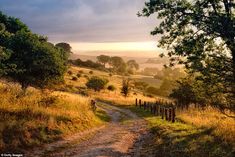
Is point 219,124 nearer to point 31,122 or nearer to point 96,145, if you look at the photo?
point 96,145

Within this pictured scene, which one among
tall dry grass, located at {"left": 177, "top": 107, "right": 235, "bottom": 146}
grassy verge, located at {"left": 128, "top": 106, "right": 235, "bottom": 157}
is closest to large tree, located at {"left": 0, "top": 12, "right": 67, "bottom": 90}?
tall dry grass, located at {"left": 177, "top": 107, "right": 235, "bottom": 146}

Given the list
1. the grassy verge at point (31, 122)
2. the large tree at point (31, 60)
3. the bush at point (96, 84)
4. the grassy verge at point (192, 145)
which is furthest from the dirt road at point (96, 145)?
the bush at point (96, 84)

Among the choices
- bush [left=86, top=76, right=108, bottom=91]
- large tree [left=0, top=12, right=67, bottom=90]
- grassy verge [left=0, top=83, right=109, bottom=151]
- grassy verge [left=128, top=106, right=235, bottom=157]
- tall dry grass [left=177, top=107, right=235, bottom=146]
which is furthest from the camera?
bush [left=86, top=76, right=108, bottom=91]

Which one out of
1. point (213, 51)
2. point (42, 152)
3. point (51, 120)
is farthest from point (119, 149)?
point (213, 51)

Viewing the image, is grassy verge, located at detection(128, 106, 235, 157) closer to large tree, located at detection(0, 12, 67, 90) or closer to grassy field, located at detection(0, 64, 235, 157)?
grassy field, located at detection(0, 64, 235, 157)

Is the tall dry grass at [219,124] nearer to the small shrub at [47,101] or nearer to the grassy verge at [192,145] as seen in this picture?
the grassy verge at [192,145]

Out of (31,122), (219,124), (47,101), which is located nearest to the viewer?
(31,122)

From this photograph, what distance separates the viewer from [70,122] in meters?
24.6

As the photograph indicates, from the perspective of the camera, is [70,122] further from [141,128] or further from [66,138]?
[141,128]

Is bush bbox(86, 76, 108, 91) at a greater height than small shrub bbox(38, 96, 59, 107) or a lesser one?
lesser

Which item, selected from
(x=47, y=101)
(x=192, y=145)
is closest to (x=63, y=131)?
(x=47, y=101)

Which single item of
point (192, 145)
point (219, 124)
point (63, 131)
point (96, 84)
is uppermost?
point (219, 124)

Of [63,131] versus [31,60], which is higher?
[31,60]

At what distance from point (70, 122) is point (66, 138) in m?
3.69
